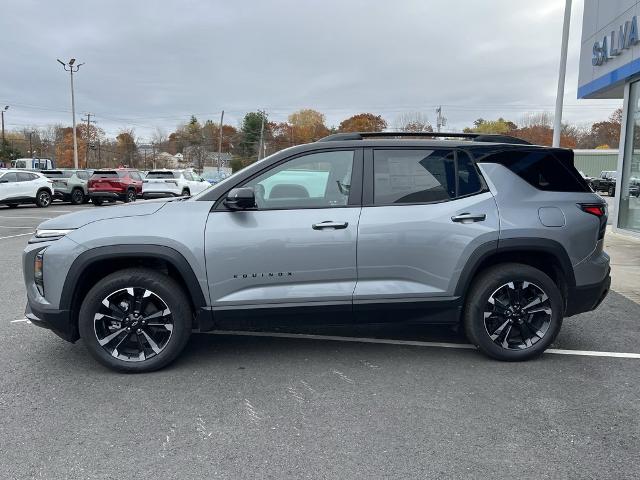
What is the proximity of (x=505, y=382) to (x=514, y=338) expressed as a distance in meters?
0.53

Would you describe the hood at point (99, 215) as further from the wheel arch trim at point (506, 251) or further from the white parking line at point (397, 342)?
the wheel arch trim at point (506, 251)

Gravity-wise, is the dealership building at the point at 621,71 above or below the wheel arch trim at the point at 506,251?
above

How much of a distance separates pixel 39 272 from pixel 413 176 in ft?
9.80

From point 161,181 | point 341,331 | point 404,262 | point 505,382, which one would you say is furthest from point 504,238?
point 161,181

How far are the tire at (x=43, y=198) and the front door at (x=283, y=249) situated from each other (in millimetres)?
21025

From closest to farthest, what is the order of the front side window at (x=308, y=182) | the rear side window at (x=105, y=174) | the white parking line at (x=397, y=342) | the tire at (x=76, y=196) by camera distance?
the front side window at (x=308, y=182) → the white parking line at (x=397, y=342) → the rear side window at (x=105, y=174) → the tire at (x=76, y=196)

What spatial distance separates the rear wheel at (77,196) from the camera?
24.2m

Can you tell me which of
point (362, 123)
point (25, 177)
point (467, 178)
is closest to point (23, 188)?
point (25, 177)

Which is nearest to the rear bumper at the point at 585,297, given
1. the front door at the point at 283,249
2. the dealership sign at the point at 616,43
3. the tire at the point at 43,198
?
the front door at the point at 283,249

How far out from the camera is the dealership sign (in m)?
11.1

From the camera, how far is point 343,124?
81.9 meters

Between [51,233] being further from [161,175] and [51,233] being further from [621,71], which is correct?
[161,175]

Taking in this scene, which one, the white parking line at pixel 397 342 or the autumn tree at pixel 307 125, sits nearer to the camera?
the white parking line at pixel 397 342

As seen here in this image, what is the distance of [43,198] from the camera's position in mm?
21766
